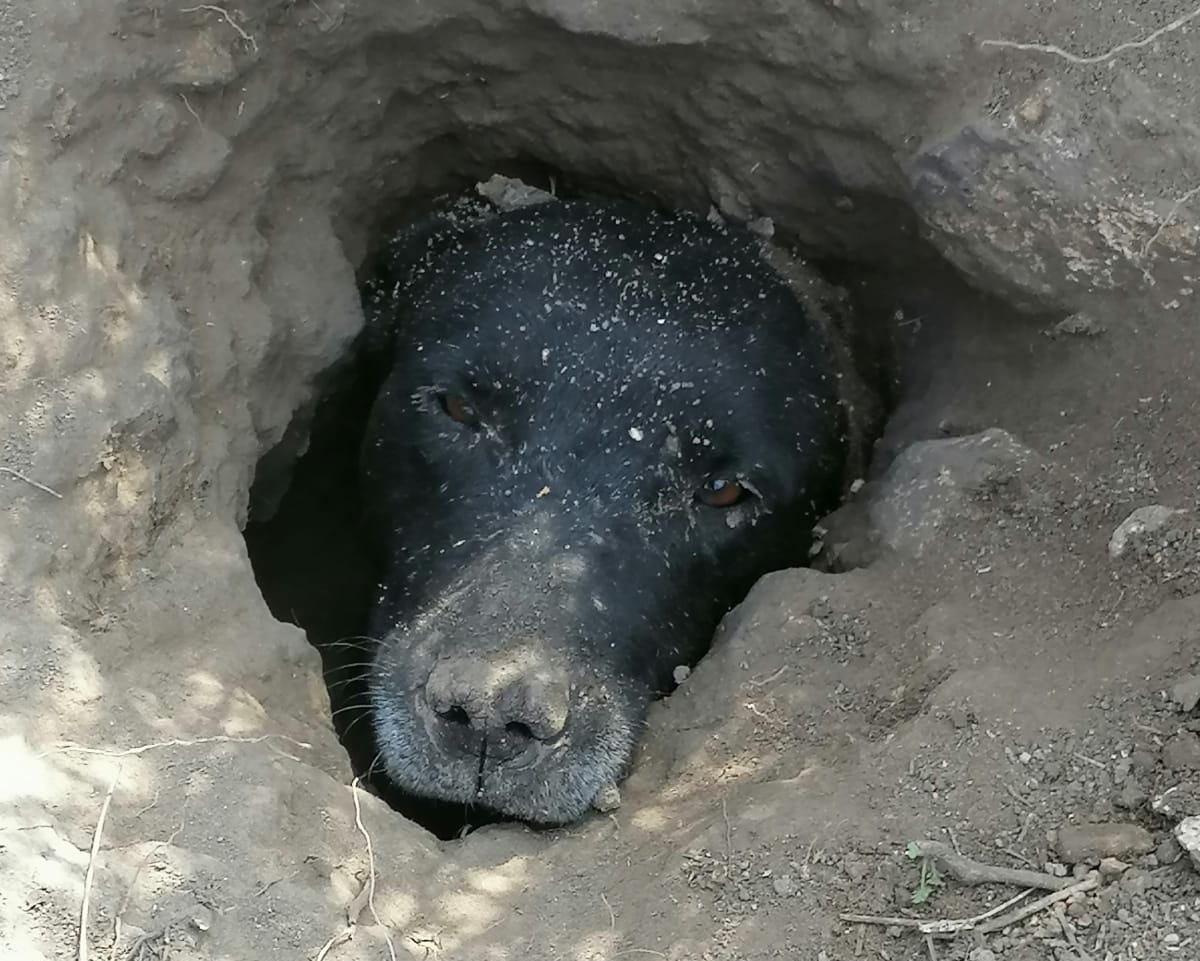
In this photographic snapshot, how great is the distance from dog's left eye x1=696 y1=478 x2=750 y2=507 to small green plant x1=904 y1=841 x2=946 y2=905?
1.63 m

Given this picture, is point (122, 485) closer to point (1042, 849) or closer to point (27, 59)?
point (27, 59)

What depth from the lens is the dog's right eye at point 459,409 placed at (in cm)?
401

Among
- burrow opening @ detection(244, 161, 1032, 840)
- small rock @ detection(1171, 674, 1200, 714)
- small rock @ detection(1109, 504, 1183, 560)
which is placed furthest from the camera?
burrow opening @ detection(244, 161, 1032, 840)

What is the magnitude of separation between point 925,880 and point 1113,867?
0.34m

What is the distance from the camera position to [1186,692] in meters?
2.57

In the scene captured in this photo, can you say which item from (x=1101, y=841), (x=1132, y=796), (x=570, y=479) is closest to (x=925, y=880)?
(x=1101, y=841)

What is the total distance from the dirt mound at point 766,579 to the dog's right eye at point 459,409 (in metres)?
0.37

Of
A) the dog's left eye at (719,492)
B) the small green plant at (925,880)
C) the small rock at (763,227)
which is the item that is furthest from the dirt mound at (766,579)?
the dog's left eye at (719,492)

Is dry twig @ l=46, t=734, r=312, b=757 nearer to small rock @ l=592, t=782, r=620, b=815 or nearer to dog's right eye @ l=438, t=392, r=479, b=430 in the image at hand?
small rock @ l=592, t=782, r=620, b=815

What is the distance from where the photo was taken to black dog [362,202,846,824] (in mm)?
3223

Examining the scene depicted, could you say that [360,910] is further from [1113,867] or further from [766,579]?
[766,579]

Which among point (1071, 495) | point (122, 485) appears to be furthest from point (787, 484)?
point (122, 485)

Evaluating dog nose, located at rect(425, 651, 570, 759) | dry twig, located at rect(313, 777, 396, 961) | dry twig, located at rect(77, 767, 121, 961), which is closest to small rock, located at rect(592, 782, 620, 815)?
dog nose, located at rect(425, 651, 570, 759)

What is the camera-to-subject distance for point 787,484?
4.07 meters
